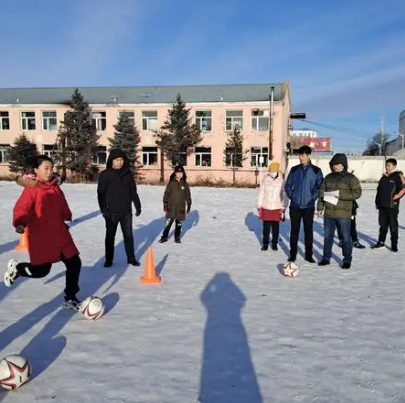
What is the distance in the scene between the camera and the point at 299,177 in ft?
23.5

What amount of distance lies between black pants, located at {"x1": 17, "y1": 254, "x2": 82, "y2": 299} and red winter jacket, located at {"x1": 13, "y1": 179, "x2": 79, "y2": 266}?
0.26ft

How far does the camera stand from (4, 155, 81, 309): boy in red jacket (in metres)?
4.22

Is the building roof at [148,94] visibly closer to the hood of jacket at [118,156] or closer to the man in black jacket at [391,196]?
the man in black jacket at [391,196]

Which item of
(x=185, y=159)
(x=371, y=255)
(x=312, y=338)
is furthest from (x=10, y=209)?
(x=185, y=159)

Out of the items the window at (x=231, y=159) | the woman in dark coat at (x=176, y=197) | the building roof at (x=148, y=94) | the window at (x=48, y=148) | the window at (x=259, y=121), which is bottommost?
the woman in dark coat at (x=176, y=197)

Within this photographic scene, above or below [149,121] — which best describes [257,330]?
below

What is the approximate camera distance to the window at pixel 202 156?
38.1 m

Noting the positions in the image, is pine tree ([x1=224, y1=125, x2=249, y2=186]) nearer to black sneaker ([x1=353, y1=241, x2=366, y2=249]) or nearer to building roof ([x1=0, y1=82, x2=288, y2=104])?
building roof ([x1=0, y1=82, x2=288, y2=104])

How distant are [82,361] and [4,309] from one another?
5.99 ft

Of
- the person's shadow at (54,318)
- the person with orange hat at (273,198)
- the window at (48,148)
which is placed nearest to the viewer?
the person's shadow at (54,318)

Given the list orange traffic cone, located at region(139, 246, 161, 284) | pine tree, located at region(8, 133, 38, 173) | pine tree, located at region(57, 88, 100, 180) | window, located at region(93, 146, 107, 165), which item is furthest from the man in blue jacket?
pine tree, located at region(8, 133, 38, 173)

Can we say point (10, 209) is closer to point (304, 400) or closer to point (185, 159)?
point (304, 400)

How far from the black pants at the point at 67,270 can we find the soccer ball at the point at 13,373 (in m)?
1.44

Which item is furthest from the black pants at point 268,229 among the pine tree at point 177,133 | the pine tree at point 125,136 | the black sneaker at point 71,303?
the pine tree at point 125,136
